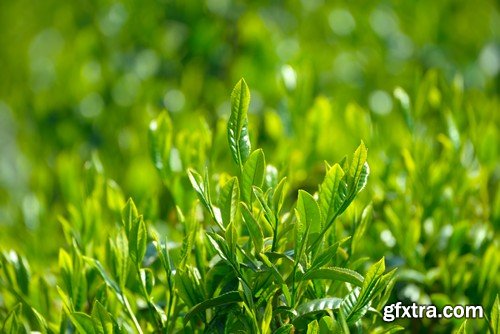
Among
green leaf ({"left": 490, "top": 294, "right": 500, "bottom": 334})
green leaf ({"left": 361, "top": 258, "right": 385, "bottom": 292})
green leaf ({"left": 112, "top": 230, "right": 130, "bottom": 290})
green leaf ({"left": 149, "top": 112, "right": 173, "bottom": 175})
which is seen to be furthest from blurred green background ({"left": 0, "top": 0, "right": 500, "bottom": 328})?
green leaf ({"left": 361, "top": 258, "right": 385, "bottom": 292})

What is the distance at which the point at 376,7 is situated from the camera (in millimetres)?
3783

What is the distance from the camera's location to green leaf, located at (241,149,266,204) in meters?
1.40

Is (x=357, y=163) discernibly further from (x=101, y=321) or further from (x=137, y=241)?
(x=101, y=321)

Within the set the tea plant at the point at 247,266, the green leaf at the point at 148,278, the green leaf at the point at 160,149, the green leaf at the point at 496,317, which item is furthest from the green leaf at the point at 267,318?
the green leaf at the point at 160,149

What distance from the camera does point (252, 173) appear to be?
55.9 inches

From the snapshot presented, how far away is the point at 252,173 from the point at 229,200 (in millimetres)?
63

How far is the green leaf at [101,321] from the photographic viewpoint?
1.38 meters

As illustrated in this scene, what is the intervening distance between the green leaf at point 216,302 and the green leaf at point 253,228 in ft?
0.28

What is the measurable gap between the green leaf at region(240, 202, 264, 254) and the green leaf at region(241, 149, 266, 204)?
2.3 inches

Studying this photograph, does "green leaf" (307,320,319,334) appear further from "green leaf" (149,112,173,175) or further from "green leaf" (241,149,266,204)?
"green leaf" (149,112,173,175)

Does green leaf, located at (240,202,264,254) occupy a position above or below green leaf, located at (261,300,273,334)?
above

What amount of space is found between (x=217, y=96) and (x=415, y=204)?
4.42 ft

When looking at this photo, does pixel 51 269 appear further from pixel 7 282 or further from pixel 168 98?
pixel 168 98

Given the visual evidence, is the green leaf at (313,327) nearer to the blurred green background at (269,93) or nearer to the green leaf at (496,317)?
the green leaf at (496,317)
